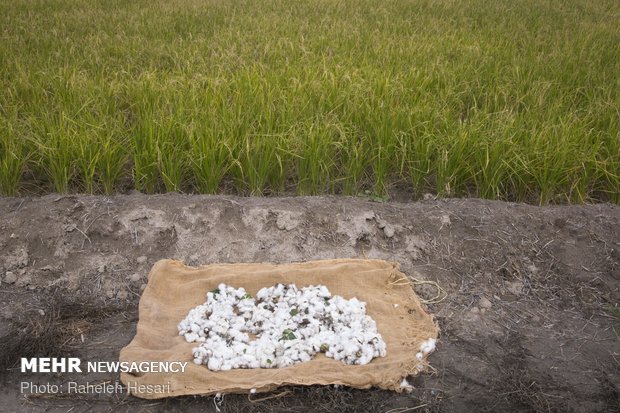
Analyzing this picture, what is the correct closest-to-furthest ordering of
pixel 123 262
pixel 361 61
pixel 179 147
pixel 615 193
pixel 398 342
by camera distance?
1. pixel 398 342
2. pixel 123 262
3. pixel 179 147
4. pixel 615 193
5. pixel 361 61

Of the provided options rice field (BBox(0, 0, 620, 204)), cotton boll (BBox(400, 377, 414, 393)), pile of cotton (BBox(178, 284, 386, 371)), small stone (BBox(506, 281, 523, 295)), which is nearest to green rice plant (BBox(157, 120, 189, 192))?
rice field (BBox(0, 0, 620, 204))

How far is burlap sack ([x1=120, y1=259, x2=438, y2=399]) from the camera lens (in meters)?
1.95

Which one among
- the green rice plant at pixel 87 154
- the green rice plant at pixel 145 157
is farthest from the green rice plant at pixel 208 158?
the green rice plant at pixel 87 154

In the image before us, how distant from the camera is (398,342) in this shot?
2213 millimetres

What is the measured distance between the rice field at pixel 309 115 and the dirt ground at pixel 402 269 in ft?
0.89

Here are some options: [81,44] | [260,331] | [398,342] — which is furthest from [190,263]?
[81,44]

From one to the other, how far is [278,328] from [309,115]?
159 centimetres

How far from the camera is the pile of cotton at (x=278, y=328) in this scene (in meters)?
2.07

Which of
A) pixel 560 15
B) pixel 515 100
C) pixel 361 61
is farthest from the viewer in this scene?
pixel 560 15

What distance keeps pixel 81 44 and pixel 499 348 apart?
431cm

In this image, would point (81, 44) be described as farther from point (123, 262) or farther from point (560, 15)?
point (560, 15)

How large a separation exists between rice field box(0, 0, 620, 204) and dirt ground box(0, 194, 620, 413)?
27 cm

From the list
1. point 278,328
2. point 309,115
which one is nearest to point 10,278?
point 278,328

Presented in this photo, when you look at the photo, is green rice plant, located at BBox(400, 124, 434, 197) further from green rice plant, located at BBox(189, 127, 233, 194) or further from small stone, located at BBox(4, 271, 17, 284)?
small stone, located at BBox(4, 271, 17, 284)
